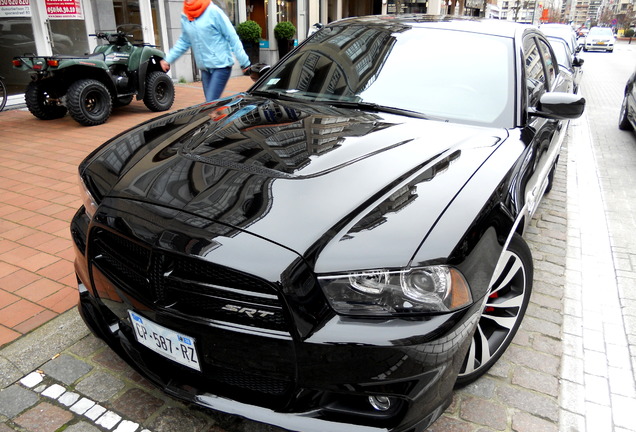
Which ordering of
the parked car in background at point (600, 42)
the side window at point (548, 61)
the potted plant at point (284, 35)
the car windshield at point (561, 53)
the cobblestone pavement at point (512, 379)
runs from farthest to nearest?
the parked car in background at point (600, 42), the potted plant at point (284, 35), the car windshield at point (561, 53), the side window at point (548, 61), the cobblestone pavement at point (512, 379)

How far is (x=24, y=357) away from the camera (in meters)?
2.47

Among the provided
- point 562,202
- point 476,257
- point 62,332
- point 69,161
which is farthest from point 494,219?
point 69,161

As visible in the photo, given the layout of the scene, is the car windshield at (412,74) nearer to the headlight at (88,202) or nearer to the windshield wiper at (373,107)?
the windshield wiper at (373,107)

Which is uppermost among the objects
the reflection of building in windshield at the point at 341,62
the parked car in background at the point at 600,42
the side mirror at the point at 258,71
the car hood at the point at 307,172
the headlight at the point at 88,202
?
the reflection of building in windshield at the point at 341,62

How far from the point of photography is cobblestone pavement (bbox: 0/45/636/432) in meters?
2.11

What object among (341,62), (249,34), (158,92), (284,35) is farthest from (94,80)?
(284,35)

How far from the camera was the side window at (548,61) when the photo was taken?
3.92m

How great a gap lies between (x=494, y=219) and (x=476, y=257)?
0.85ft

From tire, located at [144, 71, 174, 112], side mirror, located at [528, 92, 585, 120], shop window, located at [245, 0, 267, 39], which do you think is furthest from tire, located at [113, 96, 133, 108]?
shop window, located at [245, 0, 267, 39]

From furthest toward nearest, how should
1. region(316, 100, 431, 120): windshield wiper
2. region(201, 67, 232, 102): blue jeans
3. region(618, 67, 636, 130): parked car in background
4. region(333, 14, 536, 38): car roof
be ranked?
region(618, 67, 636, 130): parked car in background
region(201, 67, 232, 102): blue jeans
region(333, 14, 536, 38): car roof
region(316, 100, 431, 120): windshield wiper

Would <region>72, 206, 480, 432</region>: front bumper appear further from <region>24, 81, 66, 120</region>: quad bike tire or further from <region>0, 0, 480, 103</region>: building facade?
<region>0, 0, 480, 103</region>: building facade

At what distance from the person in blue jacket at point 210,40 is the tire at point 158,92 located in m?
2.93

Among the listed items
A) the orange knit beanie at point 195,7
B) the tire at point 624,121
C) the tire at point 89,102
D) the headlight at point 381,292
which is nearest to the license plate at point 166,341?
the headlight at point 381,292

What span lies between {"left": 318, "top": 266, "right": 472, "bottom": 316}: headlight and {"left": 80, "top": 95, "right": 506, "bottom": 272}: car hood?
47 mm
